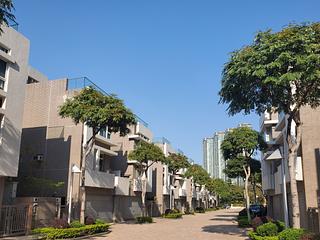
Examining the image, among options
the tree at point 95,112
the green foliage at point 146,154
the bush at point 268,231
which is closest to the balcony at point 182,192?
the green foliage at point 146,154

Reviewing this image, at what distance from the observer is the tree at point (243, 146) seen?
34987 millimetres

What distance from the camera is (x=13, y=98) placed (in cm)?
2130

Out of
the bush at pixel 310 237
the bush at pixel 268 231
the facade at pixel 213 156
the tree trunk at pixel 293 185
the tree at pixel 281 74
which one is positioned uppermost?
the facade at pixel 213 156

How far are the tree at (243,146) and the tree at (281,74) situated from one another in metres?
17.4

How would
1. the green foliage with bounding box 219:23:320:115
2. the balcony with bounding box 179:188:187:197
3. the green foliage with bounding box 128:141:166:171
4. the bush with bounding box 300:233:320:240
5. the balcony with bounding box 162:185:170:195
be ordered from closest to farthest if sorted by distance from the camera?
the bush with bounding box 300:233:320:240, the green foliage with bounding box 219:23:320:115, the green foliage with bounding box 128:141:166:171, the balcony with bounding box 162:185:170:195, the balcony with bounding box 179:188:187:197

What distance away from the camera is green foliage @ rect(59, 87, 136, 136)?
23156 mm

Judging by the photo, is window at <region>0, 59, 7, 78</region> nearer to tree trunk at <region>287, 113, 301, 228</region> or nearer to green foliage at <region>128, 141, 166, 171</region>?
tree trunk at <region>287, 113, 301, 228</region>

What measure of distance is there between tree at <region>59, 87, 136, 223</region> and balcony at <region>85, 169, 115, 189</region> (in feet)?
17.4

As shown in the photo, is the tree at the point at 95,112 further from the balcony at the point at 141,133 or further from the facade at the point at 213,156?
the facade at the point at 213,156

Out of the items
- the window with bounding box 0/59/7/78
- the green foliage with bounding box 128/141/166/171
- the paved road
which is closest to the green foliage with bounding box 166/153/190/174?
the green foliage with bounding box 128/141/166/171

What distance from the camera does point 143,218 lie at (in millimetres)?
34094

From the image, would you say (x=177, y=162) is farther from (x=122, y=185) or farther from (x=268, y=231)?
(x=268, y=231)

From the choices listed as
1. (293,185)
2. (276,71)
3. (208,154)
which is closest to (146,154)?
(293,185)

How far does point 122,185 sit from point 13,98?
1739 cm
